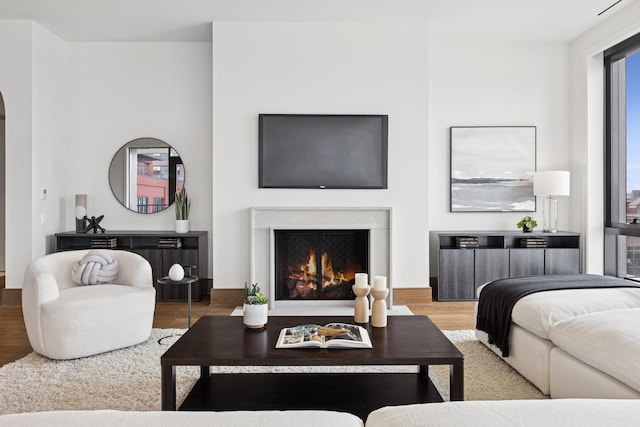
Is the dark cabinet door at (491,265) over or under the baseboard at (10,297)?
over

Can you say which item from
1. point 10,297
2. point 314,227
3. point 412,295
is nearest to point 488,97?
point 412,295

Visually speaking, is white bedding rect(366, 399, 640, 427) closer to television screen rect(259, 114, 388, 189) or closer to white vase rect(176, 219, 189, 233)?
television screen rect(259, 114, 388, 189)

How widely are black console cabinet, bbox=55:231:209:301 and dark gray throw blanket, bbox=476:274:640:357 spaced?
9.79 ft

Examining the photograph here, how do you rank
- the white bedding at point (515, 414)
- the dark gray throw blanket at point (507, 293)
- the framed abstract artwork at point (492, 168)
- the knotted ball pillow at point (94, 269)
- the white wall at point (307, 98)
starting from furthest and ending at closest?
the framed abstract artwork at point (492, 168), the white wall at point (307, 98), the knotted ball pillow at point (94, 269), the dark gray throw blanket at point (507, 293), the white bedding at point (515, 414)

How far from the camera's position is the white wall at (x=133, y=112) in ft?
17.6

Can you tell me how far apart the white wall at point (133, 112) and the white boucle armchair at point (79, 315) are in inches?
79.5

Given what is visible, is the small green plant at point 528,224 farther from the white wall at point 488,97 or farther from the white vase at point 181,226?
the white vase at point 181,226

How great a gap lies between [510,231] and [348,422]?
182 inches

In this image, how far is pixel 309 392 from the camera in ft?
7.48

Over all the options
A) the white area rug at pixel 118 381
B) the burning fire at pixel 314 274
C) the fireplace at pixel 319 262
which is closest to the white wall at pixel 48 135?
the white area rug at pixel 118 381

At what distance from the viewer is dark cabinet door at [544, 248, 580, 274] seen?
16.5 ft

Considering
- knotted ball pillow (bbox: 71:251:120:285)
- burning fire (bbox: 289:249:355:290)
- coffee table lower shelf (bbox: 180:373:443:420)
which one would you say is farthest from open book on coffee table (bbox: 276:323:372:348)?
burning fire (bbox: 289:249:355:290)

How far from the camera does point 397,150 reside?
4.93 metres

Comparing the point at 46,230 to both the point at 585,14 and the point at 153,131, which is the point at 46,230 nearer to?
the point at 153,131
